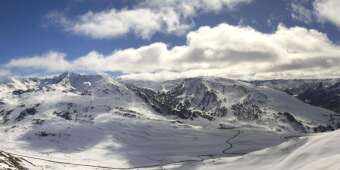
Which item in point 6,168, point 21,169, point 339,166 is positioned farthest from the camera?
point 21,169

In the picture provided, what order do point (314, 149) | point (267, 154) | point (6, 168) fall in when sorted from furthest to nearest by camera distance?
point (267, 154) < point (6, 168) < point (314, 149)

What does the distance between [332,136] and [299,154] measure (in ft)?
35.1

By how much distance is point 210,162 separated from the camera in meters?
199

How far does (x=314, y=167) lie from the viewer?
88250 millimetres

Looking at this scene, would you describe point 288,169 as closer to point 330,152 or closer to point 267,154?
point 330,152

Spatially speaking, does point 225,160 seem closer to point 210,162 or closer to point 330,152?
point 210,162

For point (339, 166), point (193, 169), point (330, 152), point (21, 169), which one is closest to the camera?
point (339, 166)

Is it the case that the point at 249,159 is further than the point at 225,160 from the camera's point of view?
No

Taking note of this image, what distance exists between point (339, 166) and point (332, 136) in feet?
171

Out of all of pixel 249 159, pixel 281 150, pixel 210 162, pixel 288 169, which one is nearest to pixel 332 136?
pixel 288 169

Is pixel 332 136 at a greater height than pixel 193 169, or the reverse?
pixel 332 136

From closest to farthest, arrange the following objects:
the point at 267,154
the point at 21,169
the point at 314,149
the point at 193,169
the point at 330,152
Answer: the point at 330,152, the point at 314,149, the point at 267,154, the point at 21,169, the point at 193,169

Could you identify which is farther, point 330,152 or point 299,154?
point 299,154

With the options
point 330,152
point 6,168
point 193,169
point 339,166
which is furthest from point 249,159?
point 339,166
